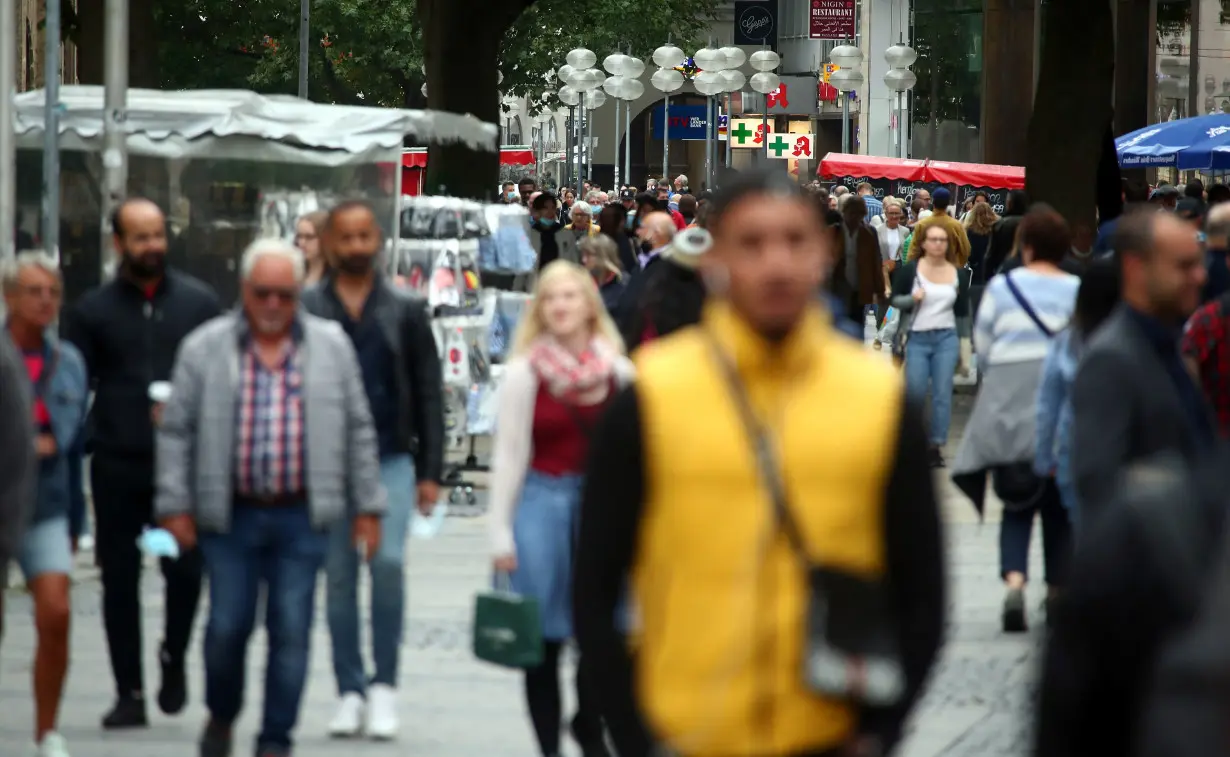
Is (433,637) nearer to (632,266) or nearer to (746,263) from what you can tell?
(746,263)

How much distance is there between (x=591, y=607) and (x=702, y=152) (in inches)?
3743

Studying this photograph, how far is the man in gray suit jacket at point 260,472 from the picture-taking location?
6.41m

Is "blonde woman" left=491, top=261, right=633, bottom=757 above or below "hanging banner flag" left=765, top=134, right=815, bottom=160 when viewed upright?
below

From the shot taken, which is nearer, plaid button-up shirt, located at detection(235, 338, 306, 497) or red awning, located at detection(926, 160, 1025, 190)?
plaid button-up shirt, located at detection(235, 338, 306, 497)

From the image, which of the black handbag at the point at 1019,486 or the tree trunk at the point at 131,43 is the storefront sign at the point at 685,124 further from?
the black handbag at the point at 1019,486

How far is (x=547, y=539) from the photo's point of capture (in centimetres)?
654

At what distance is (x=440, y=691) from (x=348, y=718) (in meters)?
1.00

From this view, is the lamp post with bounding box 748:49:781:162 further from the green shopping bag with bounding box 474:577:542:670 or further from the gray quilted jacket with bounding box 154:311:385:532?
the green shopping bag with bounding box 474:577:542:670

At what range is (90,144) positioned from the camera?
49.5ft

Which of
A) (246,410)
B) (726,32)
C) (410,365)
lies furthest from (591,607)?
(726,32)

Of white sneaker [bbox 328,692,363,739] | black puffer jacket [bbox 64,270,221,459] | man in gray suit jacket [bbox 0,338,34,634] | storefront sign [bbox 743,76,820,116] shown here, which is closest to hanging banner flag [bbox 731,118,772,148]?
storefront sign [bbox 743,76,820,116]

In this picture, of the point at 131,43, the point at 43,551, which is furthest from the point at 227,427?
the point at 131,43

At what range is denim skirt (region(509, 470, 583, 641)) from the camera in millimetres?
6531

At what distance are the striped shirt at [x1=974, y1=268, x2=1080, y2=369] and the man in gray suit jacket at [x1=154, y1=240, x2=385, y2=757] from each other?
446cm
